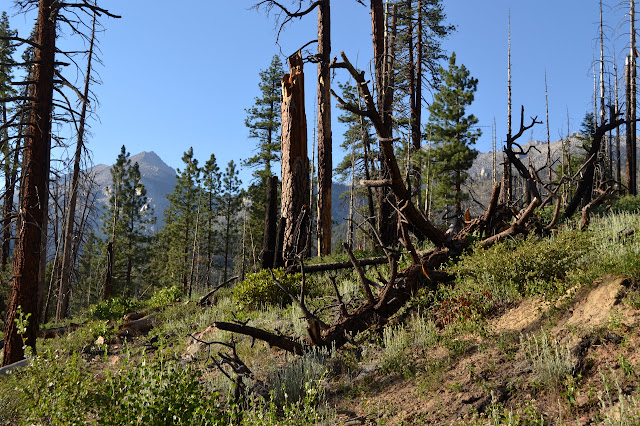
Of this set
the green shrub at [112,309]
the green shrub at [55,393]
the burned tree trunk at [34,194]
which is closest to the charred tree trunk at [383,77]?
the green shrub at [112,309]

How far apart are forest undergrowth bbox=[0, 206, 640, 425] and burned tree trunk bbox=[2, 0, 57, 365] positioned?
2420 mm

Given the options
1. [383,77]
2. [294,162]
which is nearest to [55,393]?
[294,162]

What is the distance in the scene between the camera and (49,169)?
31.7ft

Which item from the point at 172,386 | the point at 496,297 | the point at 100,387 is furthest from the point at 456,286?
the point at 100,387

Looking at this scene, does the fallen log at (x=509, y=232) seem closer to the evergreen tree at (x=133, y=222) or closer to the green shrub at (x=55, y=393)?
the green shrub at (x=55, y=393)

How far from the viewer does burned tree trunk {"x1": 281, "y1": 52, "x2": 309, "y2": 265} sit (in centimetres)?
1111

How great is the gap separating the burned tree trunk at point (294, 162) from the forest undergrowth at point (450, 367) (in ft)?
12.2

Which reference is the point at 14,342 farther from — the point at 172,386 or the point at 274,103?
the point at 274,103

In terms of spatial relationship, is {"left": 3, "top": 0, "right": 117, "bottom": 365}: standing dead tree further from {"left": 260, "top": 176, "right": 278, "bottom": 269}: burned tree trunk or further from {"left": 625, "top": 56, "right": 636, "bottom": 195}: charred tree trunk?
{"left": 625, "top": 56, "right": 636, "bottom": 195}: charred tree trunk

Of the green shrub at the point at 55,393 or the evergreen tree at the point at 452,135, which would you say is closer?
the green shrub at the point at 55,393

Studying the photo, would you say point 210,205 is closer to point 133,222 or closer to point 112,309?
point 133,222

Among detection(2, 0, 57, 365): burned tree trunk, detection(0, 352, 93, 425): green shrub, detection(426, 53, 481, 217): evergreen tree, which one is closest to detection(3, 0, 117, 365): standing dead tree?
detection(2, 0, 57, 365): burned tree trunk

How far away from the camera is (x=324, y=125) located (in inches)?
512

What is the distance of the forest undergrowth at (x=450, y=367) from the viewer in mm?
3658
